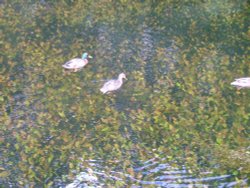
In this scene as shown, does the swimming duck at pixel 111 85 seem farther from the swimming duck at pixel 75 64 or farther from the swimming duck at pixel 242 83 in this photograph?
the swimming duck at pixel 242 83

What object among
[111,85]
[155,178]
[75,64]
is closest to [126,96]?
[111,85]

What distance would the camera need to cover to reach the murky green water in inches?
105

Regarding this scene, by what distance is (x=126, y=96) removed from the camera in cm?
330

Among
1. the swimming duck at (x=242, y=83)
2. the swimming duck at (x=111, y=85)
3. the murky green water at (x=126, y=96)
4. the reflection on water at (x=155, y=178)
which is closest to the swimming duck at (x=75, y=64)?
the murky green water at (x=126, y=96)

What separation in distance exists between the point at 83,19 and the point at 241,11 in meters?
1.71

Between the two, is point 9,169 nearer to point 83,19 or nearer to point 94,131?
point 94,131

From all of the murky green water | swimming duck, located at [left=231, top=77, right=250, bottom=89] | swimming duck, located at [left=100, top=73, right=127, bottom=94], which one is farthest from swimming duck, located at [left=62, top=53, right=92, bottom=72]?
swimming duck, located at [left=231, top=77, right=250, bottom=89]

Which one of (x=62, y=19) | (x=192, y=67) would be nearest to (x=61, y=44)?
(x=62, y=19)

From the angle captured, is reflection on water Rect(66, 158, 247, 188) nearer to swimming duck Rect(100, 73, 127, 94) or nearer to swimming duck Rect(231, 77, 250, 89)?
swimming duck Rect(100, 73, 127, 94)

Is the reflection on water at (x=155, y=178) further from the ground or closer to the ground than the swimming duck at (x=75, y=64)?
closer to the ground

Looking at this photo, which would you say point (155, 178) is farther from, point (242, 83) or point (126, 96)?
point (242, 83)

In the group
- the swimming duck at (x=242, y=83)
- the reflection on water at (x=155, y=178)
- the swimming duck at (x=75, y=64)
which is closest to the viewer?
the reflection on water at (x=155, y=178)

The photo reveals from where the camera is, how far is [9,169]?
2.69 meters

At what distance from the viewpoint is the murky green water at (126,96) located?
105 inches
